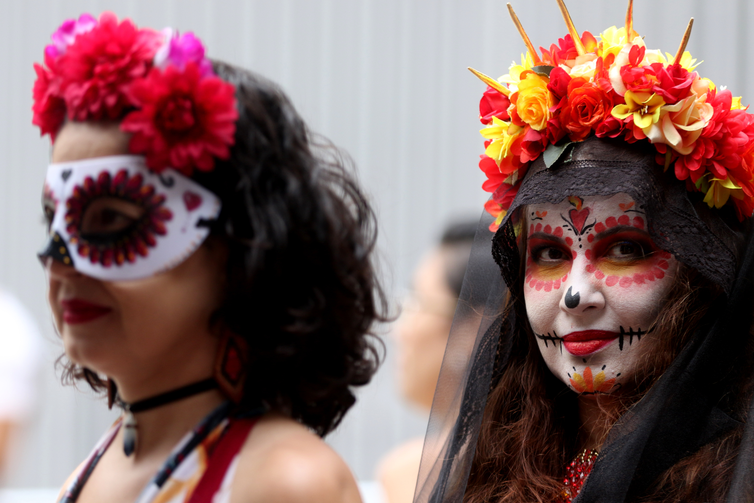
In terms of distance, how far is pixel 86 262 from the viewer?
100cm

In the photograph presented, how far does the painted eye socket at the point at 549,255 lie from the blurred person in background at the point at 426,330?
0.80m

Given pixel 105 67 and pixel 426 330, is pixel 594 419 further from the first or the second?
pixel 105 67

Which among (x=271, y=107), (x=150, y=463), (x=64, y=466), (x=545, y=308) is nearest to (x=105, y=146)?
(x=271, y=107)

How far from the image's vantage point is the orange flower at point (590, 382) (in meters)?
1.46

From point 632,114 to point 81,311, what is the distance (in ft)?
3.45

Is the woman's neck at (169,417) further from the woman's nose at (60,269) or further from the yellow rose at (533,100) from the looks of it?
the yellow rose at (533,100)

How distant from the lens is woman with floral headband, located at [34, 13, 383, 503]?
100cm

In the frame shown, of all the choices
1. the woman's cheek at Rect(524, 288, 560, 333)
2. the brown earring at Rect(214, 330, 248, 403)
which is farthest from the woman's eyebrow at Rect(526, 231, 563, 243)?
the brown earring at Rect(214, 330, 248, 403)

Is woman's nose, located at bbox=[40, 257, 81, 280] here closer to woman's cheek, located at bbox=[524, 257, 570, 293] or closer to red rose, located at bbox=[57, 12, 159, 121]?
red rose, located at bbox=[57, 12, 159, 121]

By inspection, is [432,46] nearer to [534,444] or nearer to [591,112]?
[591,112]

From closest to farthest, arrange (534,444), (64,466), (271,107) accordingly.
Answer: (271,107), (534,444), (64,466)

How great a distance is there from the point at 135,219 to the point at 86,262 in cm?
8

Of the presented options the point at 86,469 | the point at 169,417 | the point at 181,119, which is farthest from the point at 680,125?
the point at 86,469

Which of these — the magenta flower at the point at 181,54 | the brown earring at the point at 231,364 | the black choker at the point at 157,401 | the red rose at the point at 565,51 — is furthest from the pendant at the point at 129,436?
the red rose at the point at 565,51
